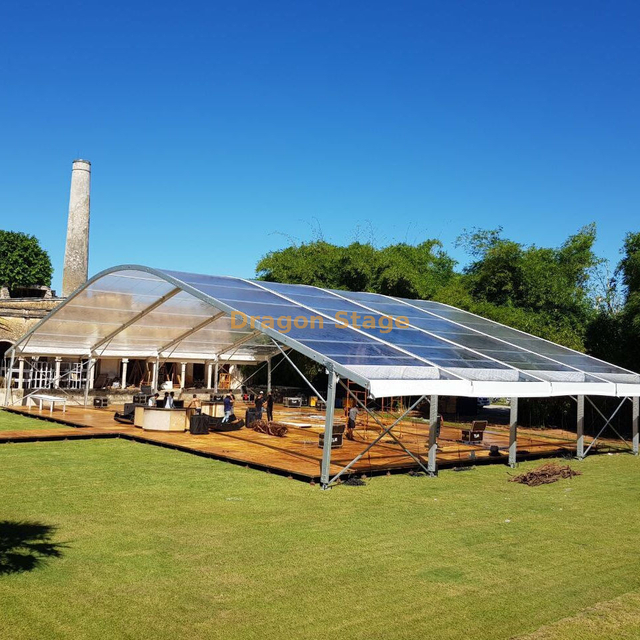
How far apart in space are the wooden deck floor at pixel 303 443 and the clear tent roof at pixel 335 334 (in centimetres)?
234

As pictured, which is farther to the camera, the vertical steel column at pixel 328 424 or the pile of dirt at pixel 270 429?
the pile of dirt at pixel 270 429

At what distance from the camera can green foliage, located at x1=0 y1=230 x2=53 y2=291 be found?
66.2m

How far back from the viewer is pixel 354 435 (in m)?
20.6

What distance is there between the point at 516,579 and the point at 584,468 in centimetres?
966

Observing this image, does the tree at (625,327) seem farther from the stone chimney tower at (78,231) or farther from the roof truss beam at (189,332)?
the stone chimney tower at (78,231)

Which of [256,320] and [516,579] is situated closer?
[516,579]

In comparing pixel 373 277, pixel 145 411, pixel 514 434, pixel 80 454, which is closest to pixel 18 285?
pixel 373 277

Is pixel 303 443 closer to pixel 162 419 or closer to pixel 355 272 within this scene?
pixel 162 419

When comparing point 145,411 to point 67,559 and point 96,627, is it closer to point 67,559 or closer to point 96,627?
point 67,559

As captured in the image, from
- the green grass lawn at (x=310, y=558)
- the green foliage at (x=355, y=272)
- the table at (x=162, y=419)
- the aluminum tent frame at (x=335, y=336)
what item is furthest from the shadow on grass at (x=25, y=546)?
the green foliage at (x=355, y=272)

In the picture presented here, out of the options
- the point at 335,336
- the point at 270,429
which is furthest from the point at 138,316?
the point at 335,336

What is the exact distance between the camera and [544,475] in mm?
14367

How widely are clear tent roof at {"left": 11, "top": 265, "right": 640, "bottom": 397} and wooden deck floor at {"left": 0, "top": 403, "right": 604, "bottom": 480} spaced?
92.0 inches

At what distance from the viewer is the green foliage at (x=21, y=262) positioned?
6619 centimetres
